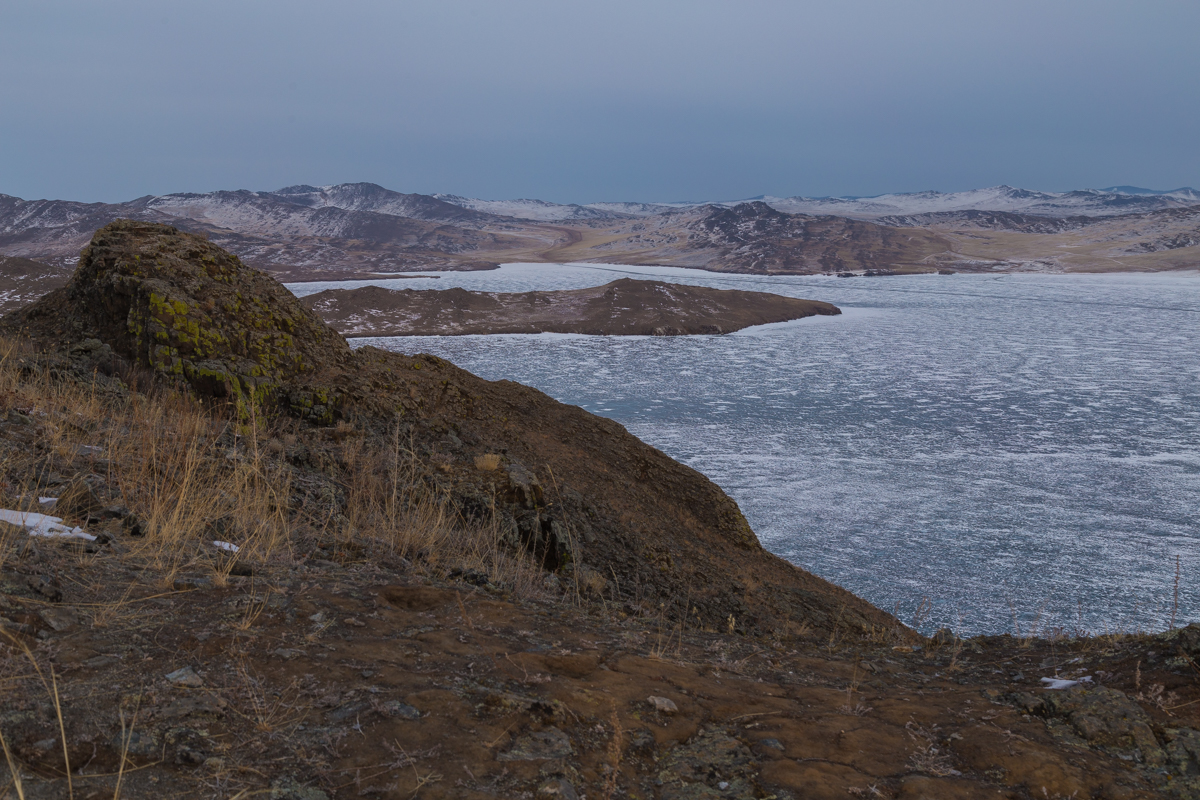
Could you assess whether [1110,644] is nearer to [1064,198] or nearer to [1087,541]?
[1087,541]

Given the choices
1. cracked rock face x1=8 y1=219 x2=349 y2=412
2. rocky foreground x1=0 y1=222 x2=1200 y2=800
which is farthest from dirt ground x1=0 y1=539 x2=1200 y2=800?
cracked rock face x1=8 y1=219 x2=349 y2=412

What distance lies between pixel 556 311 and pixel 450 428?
2462 cm

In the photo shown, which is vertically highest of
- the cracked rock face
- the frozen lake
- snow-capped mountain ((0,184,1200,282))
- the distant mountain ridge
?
the distant mountain ridge

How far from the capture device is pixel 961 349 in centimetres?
2288

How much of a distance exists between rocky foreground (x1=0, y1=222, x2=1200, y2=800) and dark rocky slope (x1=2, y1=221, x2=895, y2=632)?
0.17ft

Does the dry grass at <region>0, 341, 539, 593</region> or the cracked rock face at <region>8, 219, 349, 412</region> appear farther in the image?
the cracked rock face at <region>8, 219, 349, 412</region>

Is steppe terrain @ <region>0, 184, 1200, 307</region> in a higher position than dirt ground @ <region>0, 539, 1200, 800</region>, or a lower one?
higher

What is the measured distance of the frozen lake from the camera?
25.7ft

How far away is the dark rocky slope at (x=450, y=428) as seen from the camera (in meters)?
5.34

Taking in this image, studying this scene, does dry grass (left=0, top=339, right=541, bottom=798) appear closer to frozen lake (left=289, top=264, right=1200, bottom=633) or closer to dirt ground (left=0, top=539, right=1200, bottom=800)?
dirt ground (left=0, top=539, right=1200, bottom=800)

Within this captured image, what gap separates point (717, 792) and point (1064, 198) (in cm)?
19115

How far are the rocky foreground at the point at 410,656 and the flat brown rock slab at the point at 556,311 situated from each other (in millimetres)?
22766

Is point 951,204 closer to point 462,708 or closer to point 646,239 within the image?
point 646,239

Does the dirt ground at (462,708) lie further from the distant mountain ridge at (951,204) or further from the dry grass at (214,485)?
the distant mountain ridge at (951,204)
